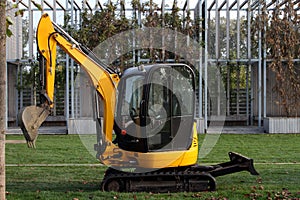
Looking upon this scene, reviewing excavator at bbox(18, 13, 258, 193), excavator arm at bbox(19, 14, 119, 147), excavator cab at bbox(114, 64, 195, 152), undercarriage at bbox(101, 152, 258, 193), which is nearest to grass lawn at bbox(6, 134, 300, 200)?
undercarriage at bbox(101, 152, 258, 193)

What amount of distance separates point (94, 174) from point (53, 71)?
2.82m

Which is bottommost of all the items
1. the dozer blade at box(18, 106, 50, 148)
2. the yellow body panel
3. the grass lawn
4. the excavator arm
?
the grass lawn

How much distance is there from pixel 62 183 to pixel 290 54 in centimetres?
1437

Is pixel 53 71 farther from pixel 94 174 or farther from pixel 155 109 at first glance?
pixel 94 174

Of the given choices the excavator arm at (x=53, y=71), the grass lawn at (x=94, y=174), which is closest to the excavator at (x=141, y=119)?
the excavator arm at (x=53, y=71)

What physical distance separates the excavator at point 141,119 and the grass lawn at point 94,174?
371 millimetres

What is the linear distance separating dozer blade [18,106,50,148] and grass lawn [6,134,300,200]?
2.99ft

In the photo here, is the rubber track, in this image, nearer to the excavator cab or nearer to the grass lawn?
the grass lawn

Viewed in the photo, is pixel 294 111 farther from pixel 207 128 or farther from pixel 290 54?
pixel 207 128

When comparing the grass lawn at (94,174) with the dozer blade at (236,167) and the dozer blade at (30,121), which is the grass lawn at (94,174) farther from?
the dozer blade at (30,121)

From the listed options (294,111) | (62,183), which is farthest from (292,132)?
(62,183)

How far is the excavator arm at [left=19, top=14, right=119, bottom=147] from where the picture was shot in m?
7.96

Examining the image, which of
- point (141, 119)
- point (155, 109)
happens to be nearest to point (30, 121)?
point (141, 119)

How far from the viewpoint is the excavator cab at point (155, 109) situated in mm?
8013
